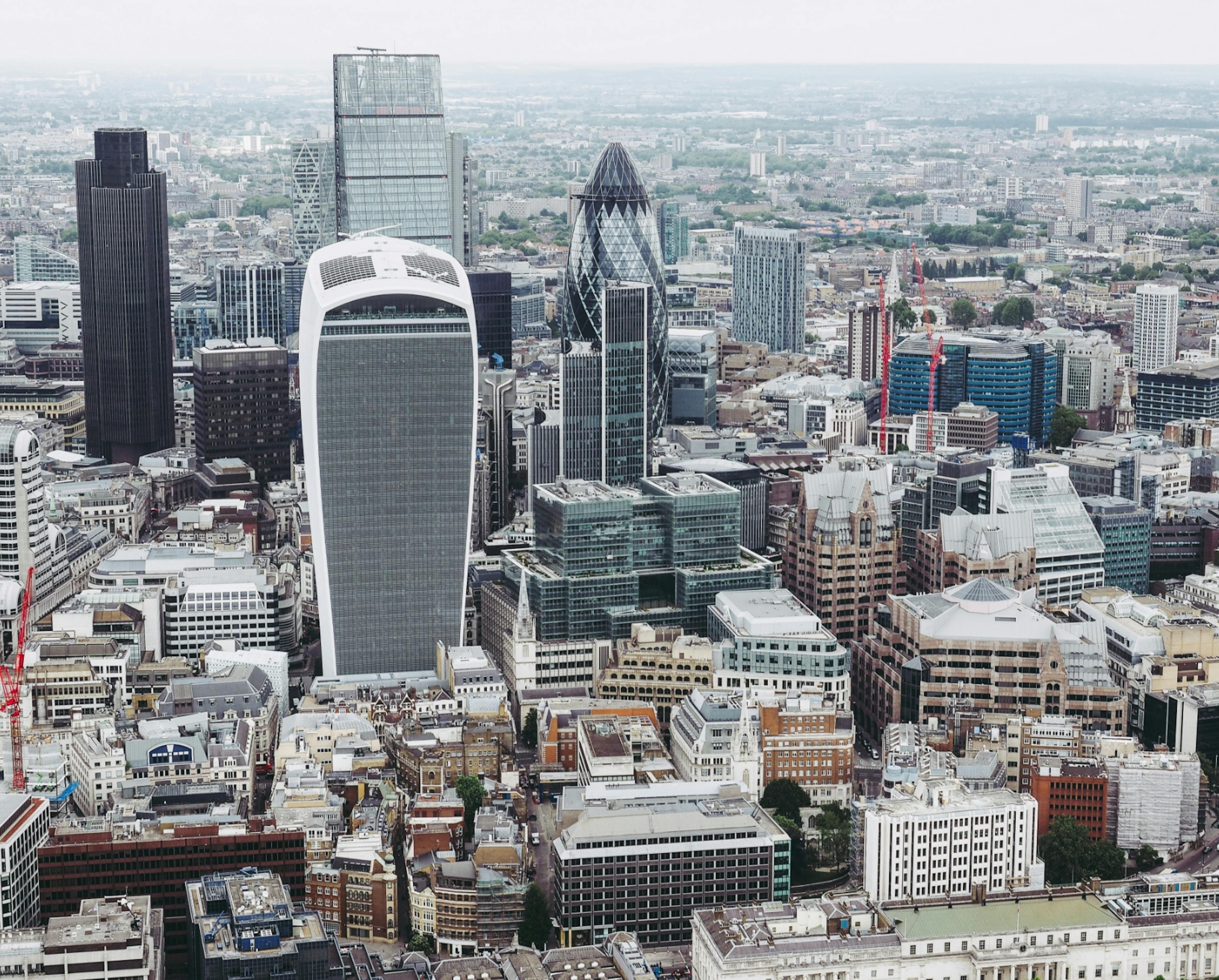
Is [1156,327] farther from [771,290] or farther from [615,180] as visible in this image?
[615,180]

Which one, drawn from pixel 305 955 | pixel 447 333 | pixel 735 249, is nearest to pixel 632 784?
pixel 305 955

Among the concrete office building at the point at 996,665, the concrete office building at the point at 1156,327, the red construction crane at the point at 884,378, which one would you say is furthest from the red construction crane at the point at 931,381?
the concrete office building at the point at 996,665

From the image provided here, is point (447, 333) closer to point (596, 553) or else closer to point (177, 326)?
point (596, 553)

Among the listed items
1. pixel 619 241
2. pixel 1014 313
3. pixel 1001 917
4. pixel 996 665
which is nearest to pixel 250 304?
pixel 619 241

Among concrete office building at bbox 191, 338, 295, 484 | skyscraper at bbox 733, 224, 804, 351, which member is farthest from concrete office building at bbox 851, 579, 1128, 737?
skyscraper at bbox 733, 224, 804, 351

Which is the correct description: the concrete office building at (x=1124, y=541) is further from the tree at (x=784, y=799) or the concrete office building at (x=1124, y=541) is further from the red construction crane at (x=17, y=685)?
the red construction crane at (x=17, y=685)

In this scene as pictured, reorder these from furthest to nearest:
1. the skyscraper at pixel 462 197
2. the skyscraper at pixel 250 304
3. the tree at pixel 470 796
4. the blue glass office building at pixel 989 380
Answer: the skyscraper at pixel 250 304 < the skyscraper at pixel 462 197 < the blue glass office building at pixel 989 380 < the tree at pixel 470 796
